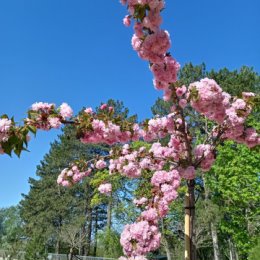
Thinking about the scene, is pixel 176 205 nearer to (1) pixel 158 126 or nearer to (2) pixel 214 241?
(2) pixel 214 241

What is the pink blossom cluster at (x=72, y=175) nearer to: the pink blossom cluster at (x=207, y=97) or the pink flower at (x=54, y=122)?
the pink flower at (x=54, y=122)

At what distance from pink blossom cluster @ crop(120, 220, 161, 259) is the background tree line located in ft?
4.66

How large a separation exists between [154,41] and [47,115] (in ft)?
4.75

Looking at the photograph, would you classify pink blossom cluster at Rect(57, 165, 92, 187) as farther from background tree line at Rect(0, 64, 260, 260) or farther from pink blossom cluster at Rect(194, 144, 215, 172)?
pink blossom cluster at Rect(194, 144, 215, 172)

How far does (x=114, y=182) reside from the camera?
25906mm

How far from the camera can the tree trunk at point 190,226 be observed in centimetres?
398

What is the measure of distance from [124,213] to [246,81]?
11.9 metres

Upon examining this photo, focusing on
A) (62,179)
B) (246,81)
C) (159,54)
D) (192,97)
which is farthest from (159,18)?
(246,81)

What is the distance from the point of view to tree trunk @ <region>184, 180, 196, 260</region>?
157 inches

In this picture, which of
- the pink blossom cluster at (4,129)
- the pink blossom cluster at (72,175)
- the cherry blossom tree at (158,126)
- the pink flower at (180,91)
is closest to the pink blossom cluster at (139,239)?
the cherry blossom tree at (158,126)

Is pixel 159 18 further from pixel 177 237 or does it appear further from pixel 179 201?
pixel 177 237

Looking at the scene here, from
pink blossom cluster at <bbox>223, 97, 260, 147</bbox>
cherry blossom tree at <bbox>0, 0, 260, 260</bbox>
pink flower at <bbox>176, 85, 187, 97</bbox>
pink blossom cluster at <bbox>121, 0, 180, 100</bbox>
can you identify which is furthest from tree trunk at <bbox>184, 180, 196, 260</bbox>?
pink blossom cluster at <bbox>121, 0, 180, 100</bbox>

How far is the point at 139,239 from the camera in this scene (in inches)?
157

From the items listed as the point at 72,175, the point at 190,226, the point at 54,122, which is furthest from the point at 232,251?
the point at 54,122
